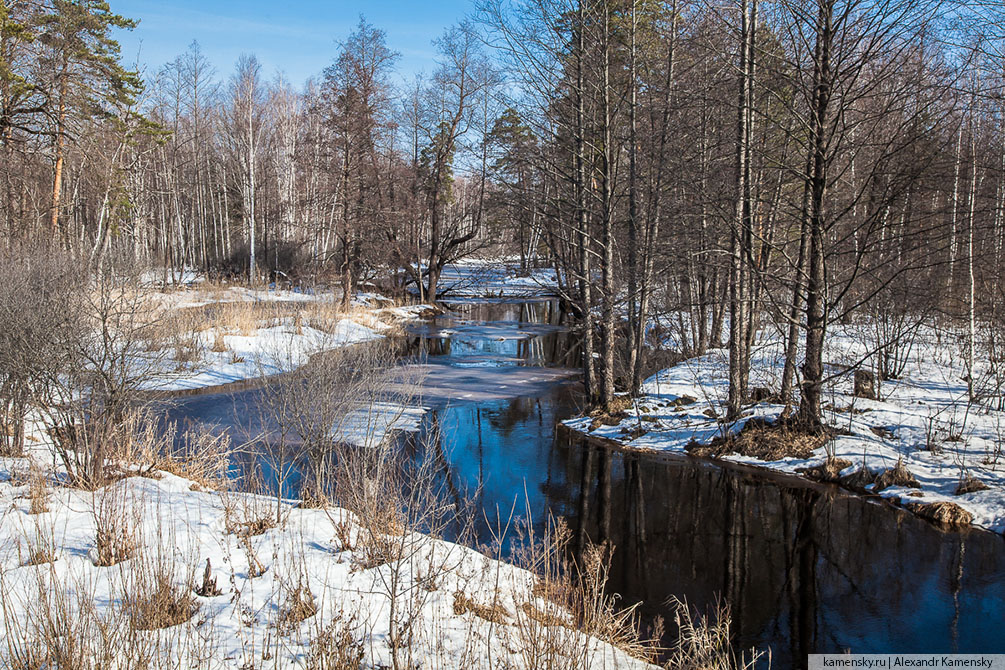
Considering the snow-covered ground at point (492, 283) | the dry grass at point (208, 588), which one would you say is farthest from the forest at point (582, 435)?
the snow-covered ground at point (492, 283)

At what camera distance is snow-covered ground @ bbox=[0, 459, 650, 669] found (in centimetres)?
362

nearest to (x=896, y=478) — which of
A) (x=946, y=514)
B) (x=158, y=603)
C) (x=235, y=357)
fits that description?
(x=946, y=514)

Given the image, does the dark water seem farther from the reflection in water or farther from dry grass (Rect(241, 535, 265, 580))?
dry grass (Rect(241, 535, 265, 580))

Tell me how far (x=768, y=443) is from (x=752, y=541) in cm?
307

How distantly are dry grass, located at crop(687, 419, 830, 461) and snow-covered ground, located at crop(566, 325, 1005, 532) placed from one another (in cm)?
13

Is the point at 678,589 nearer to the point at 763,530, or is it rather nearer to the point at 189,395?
the point at 763,530

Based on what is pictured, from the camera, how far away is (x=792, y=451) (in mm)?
10336

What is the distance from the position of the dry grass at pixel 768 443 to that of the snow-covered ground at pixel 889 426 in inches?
5.0

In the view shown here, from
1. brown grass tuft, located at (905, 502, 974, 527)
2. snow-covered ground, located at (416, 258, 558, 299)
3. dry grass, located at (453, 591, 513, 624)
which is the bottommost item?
brown grass tuft, located at (905, 502, 974, 527)

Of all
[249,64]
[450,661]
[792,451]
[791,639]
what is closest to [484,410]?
[792,451]

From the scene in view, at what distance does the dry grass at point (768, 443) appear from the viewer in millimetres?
10328

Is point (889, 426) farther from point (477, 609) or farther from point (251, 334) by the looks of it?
point (251, 334)

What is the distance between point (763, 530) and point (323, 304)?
17915 millimetres

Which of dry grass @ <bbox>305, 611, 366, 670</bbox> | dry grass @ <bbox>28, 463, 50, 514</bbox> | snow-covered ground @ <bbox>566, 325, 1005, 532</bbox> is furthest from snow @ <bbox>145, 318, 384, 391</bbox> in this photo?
dry grass @ <bbox>305, 611, 366, 670</bbox>
